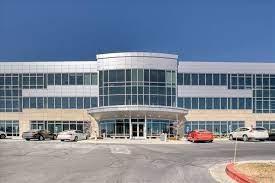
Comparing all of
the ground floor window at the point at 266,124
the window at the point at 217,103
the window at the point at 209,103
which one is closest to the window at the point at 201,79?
the window at the point at 209,103

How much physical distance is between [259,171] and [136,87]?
51.2 metres

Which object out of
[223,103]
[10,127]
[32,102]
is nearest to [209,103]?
Result: [223,103]

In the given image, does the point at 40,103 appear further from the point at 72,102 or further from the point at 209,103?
the point at 209,103

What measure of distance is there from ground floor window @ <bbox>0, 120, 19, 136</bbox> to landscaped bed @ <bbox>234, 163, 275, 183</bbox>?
2235 inches

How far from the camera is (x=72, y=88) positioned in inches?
2827

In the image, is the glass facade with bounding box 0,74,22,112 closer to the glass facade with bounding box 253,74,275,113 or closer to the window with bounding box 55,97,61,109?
A: the window with bounding box 55,97,61,109

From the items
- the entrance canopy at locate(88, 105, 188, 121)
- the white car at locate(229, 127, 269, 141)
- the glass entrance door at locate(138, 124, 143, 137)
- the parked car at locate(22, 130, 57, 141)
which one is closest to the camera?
the white car at locate(229, 127, 269, 141)

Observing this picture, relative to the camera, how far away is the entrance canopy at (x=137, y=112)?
2552 inches

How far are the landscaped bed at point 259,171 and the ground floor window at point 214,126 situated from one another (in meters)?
51.4

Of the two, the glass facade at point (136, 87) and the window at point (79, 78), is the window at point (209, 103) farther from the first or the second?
the window at point (79, 78)

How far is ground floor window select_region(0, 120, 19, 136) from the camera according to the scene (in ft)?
236

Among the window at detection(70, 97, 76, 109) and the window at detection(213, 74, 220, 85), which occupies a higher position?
the window at detection(213, 74, 220, 85)

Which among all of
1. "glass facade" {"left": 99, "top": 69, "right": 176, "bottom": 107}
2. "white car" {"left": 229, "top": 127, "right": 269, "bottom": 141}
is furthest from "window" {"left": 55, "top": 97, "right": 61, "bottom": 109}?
"white car" {"left": 229, "top": 127, "right": 269, "bottom": 141}

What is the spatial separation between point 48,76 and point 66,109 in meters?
5.46
